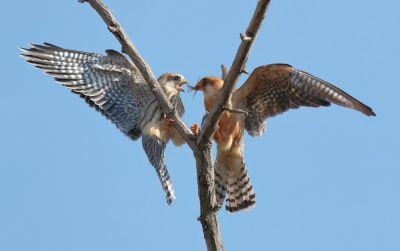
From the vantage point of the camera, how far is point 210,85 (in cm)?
595

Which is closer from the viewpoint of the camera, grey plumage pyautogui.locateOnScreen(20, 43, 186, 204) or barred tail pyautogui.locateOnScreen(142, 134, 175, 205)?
barred tail pyautogui.locateOnScreen(142, 134, 175, 205)

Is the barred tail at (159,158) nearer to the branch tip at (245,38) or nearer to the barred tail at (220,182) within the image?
the barred tail at (220,182)

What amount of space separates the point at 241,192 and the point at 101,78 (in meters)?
2.80

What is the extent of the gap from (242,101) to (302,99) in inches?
36.1

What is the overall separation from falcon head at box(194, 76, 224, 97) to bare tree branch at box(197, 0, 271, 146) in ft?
4.97

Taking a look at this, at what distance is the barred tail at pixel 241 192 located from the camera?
6.58 m

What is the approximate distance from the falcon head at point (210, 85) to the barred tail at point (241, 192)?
140cm

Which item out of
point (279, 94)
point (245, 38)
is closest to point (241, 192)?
point (279, 94)

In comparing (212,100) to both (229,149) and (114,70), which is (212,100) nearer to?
(229,149)

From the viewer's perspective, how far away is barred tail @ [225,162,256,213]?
658 centimetres

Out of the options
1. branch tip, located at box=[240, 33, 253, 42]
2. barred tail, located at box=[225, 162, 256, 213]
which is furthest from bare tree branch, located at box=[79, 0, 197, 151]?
barred tail, located at box=[225, 162, 256, 213]

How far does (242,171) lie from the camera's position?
6523 mm

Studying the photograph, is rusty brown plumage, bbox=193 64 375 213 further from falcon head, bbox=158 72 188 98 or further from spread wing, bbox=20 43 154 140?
spread wing, bbox=20 43 154 140

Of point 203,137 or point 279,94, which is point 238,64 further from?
point 279,94
